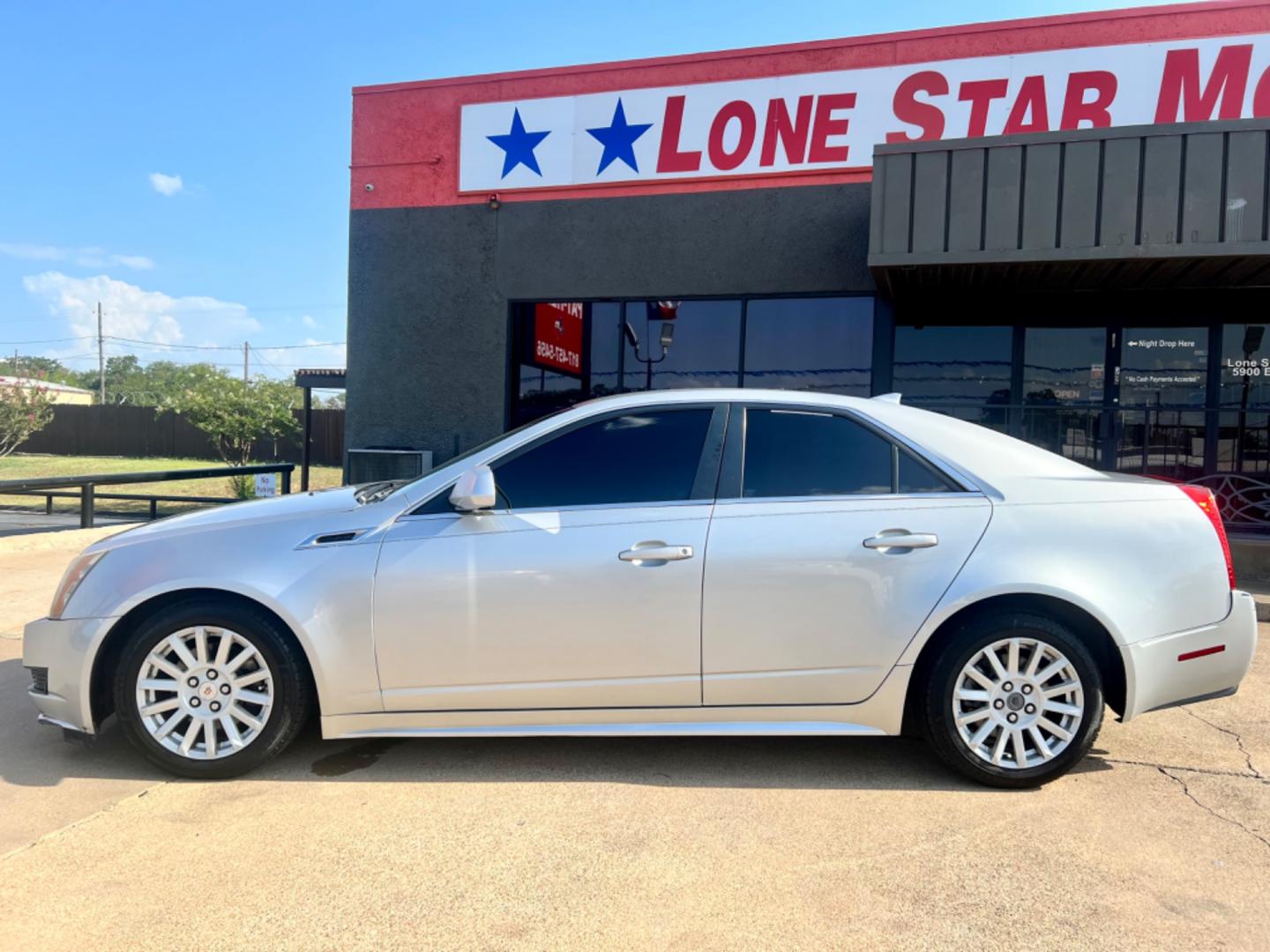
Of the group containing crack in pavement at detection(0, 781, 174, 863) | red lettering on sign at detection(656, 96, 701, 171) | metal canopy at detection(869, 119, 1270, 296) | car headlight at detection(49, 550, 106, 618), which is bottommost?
crack in pavement at detection(0, 781, 174, 863)

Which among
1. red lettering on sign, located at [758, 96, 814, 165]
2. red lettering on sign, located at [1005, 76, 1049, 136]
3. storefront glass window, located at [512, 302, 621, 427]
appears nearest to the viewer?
red lettering on sign, located at [1005, 76, 1049, 136]

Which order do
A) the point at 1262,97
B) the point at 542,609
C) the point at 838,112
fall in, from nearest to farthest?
the point at 542,609
the point at 1262,97
the point at 838,112

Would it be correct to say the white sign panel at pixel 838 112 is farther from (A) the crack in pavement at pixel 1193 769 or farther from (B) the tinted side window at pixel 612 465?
(A) the crack in pavement at pixel 1193 769

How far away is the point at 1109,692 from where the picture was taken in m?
3.70

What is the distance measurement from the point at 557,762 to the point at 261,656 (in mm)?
1299

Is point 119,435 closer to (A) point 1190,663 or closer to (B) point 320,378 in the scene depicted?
(B) point 320,378

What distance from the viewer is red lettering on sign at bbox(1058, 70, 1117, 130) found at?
8.88 meters

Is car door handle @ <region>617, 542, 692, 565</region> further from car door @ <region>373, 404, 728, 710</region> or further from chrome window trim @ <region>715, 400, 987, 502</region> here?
chrome window trim @ <region>715, 400, 987, 502</region>

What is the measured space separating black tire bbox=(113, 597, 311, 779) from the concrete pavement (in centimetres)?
10

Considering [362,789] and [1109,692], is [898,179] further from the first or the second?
[362,789]

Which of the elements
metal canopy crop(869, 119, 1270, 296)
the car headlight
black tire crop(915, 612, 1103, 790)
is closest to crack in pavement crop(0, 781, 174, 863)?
the car headlight

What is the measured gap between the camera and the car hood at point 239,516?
372 cm

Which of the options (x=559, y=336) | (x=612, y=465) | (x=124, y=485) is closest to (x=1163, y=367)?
(x=559, y=336)

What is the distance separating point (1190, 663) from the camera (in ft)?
12.0
